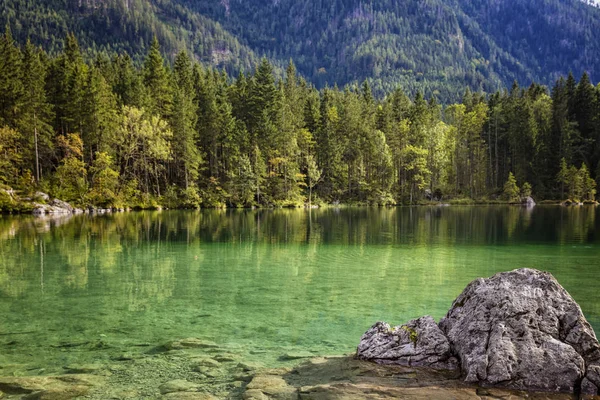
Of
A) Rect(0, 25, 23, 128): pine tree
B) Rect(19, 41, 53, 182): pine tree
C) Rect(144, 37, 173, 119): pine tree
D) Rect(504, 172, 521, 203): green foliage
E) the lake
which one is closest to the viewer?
the lake

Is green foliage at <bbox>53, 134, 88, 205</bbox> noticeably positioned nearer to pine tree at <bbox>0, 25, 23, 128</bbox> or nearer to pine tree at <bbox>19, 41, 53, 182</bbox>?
pine tree at <bbox>19, 41, 53, 182</bbox>

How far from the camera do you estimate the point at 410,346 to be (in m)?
7.02

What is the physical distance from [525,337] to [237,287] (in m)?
8.98

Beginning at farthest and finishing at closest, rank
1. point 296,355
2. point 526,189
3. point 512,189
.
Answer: point 512,189
point 526,189
point 296,355

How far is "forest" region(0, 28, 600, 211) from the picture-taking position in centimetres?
5647

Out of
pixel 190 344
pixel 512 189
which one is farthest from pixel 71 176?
pixel 512 189

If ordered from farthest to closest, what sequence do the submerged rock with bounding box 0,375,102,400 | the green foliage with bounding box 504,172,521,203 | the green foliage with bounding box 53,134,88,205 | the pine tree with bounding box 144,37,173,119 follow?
the green foliage with bounding box 504,172,521,203 → the pine tree with bounding box 144,37,173,119 → the green foliage with bounding box 53,134,88,205 → the submerged rock with bounding box 0,375,102,400

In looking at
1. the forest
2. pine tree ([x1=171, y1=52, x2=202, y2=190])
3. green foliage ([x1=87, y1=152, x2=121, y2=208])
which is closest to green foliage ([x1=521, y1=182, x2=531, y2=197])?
the forest

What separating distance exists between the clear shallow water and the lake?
0.05 m

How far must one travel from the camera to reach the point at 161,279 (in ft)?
48.0

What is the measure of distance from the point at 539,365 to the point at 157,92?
2776 inches

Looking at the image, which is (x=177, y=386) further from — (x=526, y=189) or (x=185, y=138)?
(x=526, y=189)

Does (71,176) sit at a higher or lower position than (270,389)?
higher

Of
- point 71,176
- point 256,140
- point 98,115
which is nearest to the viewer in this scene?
point 71,176
